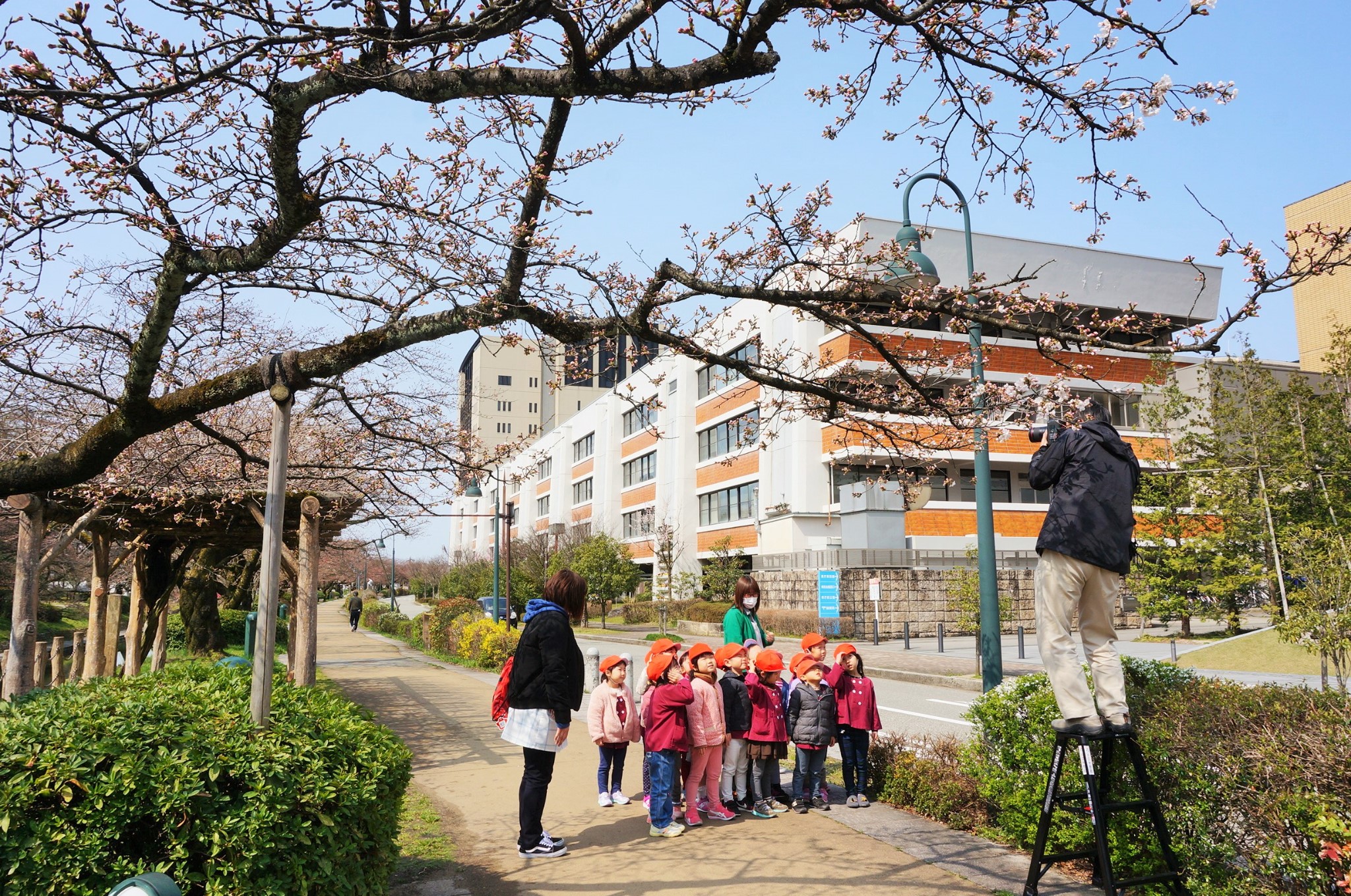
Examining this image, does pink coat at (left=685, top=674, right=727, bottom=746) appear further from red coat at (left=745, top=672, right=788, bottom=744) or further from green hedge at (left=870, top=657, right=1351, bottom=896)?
green hedge at (left=870, top=657, right=1351, bottom=896)

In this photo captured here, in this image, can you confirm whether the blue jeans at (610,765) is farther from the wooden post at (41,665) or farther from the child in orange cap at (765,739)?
the wooden post at (41,665)

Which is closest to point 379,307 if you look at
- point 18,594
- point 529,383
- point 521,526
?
point 18,594

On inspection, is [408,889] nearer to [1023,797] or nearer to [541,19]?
[1023,797]

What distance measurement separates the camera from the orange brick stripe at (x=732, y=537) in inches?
1559

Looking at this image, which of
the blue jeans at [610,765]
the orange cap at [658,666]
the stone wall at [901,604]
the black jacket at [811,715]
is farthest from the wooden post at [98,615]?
the stone wall at [901,604]

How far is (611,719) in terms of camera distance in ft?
22.8

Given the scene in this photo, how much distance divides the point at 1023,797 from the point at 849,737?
70.9 inches

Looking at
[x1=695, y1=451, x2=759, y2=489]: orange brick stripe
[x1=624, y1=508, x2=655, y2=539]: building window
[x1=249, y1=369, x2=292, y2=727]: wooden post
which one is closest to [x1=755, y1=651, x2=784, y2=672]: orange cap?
[x1=249, y1=369, x2=292, y2=727]: wooden post

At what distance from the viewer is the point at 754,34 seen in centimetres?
409

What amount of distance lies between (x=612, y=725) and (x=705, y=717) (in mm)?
912

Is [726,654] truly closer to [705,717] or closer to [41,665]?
[705,717]

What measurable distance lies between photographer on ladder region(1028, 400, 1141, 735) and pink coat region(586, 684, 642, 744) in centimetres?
371

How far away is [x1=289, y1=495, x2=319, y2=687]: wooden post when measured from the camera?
35.4ft

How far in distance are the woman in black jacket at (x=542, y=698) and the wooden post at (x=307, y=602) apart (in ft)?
19.0
